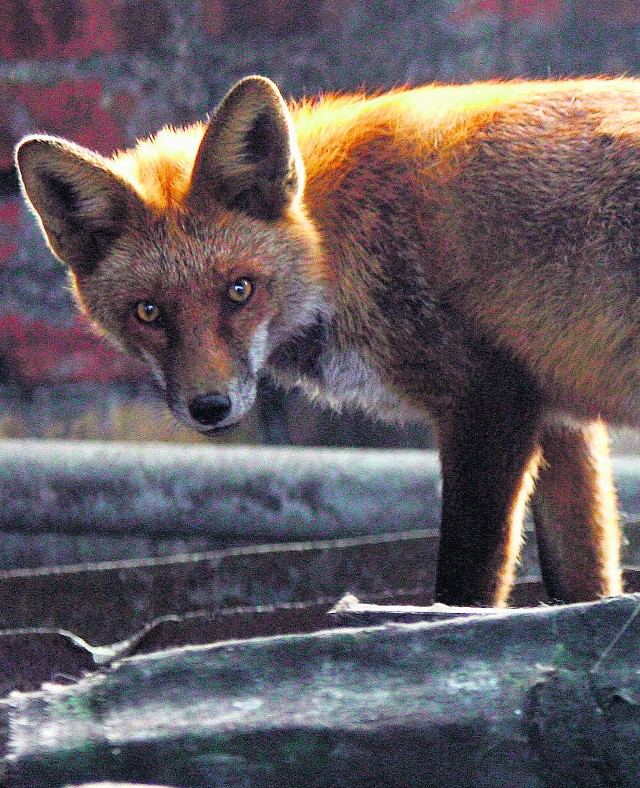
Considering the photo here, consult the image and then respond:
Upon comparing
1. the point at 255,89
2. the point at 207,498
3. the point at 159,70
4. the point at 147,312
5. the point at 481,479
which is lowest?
the point at 207,498

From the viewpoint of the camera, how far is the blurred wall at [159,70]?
3.41 metres

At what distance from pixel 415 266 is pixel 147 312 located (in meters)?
0.55

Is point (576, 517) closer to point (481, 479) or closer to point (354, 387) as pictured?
point (481, 479)

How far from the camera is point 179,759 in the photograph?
909mm

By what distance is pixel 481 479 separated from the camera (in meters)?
2.04

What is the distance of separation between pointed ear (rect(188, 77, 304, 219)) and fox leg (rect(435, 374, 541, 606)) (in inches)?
23.3

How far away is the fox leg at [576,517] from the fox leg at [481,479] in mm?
300

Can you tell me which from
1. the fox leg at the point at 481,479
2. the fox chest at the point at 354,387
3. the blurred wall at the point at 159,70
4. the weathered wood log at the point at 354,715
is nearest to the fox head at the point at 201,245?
the fox chest at the point at 354,387

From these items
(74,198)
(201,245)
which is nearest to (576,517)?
(201,245)

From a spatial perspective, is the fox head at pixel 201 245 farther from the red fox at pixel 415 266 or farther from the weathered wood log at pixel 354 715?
the weathered wood log at pixel 354 715

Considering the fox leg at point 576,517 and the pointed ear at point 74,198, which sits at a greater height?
the pointed ear at point 74,198

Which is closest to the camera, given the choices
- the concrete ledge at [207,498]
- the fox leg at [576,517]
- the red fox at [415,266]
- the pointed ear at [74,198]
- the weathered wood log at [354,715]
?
the weathered wood log at [354,715]

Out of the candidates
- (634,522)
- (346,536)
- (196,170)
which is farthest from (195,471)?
(634,522)

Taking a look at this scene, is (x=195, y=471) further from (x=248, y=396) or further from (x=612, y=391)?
(x=612, y=391)
